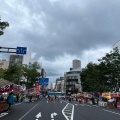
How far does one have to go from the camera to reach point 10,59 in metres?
136

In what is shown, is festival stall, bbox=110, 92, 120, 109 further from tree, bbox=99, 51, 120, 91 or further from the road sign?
the road sign

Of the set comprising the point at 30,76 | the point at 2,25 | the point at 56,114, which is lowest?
the point at 56,114

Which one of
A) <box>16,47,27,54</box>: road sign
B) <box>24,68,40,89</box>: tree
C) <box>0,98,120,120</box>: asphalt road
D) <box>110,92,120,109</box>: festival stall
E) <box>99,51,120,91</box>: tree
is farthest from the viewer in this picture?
<box>24,68,40,89</box>: tree

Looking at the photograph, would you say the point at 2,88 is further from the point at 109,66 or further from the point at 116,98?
the point at 109,66

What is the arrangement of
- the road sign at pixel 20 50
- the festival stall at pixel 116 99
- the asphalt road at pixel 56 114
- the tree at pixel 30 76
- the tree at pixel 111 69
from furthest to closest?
the tree at pixel 30 76 → the tree at pixel 111 69 → the festival stall at pixel 116 99 → the road sign at pixel 20 50 → the asphalt road at pixel 56 114

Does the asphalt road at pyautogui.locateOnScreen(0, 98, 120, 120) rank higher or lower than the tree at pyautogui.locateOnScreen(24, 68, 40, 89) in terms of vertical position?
lower

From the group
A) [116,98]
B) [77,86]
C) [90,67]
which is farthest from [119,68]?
[77,86]

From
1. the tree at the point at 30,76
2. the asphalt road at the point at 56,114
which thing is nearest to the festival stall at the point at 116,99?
the asphalt road at the point at 56,114

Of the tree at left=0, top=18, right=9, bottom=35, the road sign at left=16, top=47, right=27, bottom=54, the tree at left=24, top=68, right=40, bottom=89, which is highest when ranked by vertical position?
the tree at left=24, top=68, right=40, bottom=89

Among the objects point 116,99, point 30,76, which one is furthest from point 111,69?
point 30,76

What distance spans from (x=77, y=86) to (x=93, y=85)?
72278mm

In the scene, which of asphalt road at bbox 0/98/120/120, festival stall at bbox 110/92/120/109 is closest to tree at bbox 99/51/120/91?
festival stall at bbox 110/92/120/109

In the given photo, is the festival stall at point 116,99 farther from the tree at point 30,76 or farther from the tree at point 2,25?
the tree at point 30,76

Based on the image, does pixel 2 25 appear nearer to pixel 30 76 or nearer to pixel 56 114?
pixel 56 114
